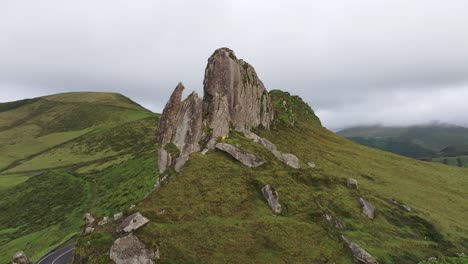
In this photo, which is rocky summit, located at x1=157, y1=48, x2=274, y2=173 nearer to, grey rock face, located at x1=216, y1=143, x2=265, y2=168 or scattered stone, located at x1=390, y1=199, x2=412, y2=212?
grey rock face, located at x1=216, y1=143, x2=265, y2=168

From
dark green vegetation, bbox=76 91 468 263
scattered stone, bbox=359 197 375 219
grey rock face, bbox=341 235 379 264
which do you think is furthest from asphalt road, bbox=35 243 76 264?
grey rock face, bbox=341 235 379 264

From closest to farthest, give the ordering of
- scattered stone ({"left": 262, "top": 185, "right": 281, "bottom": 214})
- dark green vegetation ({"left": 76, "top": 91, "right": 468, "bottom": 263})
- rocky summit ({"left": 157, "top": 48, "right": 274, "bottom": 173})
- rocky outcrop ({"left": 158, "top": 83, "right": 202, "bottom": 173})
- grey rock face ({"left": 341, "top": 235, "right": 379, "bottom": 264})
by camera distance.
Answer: dark green vegetation ({"left": 76, "top": 91, "right": 468, "bottom": 263}), grey rock face ({"left": 341, "top": 235, "right": 379, "bottom": 264}), scattered stone ({"left": 262, "top": 185, "right": 281, "bottom": 214}), rocky outcrop ({"left": 158, "top": 83, "right": 202, "bottom": 173}), rocky summit ({"left": 157, "top": 48, "right": 274, "bottom": 173})

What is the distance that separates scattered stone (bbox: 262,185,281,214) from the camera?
53.9 meters

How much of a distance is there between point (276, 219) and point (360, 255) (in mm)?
11266

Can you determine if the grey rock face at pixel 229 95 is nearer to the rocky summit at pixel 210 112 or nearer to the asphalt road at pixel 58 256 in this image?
the rocky summit at pixel 210 112

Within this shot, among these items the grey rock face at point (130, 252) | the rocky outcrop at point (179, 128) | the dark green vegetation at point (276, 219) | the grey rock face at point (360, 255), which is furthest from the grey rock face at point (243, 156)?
the grey rock face at point (130, 252)

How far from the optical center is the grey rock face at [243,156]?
66.6 metres

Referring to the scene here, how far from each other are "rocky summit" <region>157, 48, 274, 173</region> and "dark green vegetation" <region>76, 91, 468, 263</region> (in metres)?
6.08

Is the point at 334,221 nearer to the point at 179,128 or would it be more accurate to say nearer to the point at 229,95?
the point at 179,128

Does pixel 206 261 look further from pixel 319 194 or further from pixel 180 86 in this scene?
pixel 180 86

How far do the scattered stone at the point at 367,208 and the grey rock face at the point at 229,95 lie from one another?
3050 centimetres

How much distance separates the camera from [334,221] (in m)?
55.2

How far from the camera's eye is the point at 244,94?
315ft

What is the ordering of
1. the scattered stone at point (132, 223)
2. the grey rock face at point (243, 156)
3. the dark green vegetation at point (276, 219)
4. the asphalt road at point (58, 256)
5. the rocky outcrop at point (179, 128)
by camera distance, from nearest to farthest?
1. the scattered stone at point (132, 223)
2. the dark green vegetation at point (276, 219)
3. the grey rock face at point (243, 156)
4. the rocky outcrop at point (179, 128)
5. the asphalt road at point (58, 256)
